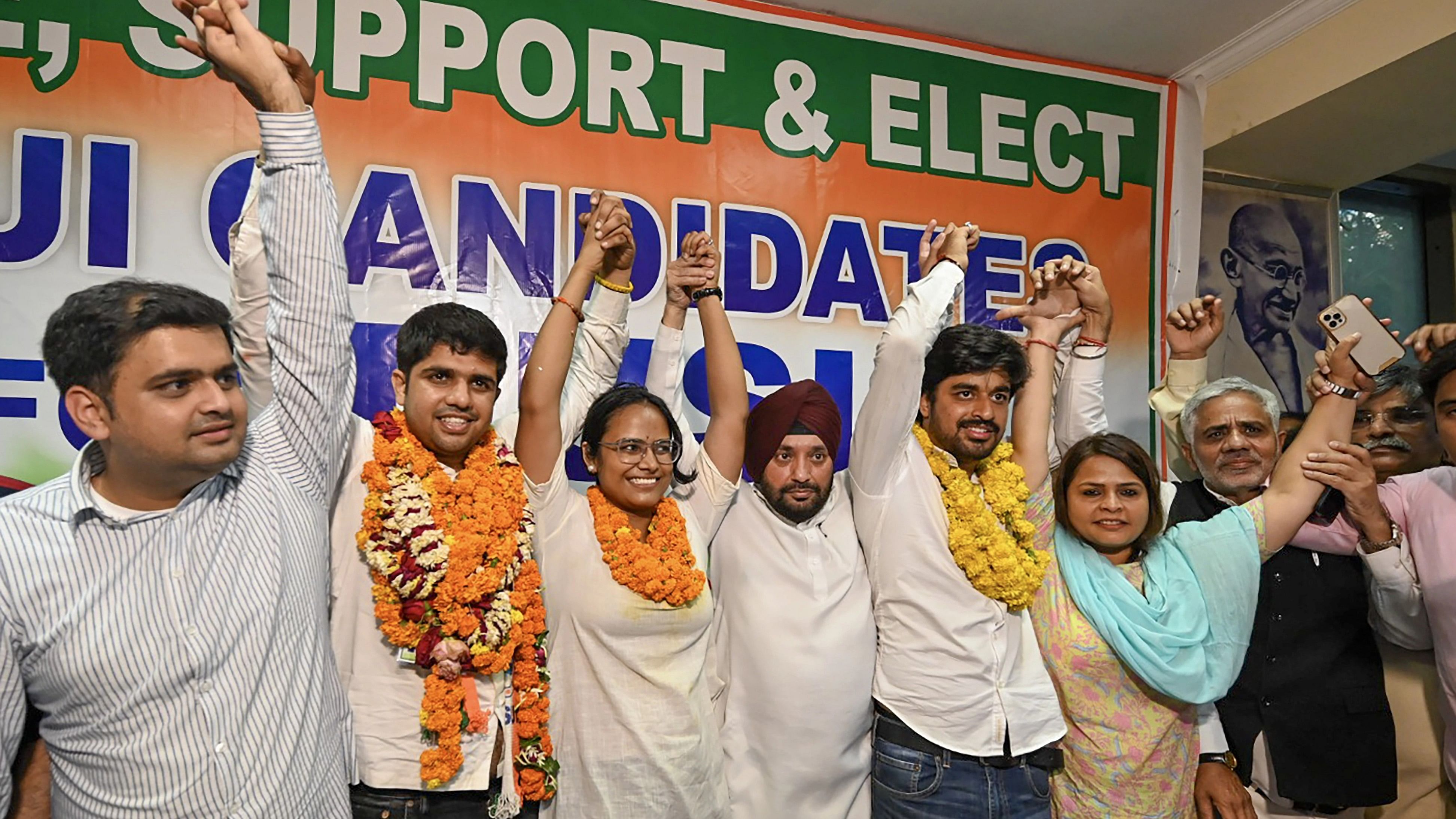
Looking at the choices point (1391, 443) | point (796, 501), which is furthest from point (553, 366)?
point (1391, 443)

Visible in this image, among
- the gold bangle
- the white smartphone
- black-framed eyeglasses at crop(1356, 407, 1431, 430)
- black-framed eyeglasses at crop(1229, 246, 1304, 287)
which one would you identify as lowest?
black-framed eyeglasses at crop(1356, 407, 1431, 430)

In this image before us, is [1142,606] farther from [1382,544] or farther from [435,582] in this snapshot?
[435,582]

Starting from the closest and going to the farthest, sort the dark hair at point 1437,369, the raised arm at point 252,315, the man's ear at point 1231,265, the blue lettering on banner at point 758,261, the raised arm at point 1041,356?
the raised arm at point 252,315 < the dark hair at point 1437,369 < the raised arm at point 1041,356 < the blue lettering on banner at point 758,261 < the man's ear at point 1231,265

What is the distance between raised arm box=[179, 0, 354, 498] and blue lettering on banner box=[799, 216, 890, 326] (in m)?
2.01

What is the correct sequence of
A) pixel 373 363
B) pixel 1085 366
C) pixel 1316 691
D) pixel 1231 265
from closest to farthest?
pixel 1316 691, pixel 1085 366, pixel 373 363, pixel 1231 265

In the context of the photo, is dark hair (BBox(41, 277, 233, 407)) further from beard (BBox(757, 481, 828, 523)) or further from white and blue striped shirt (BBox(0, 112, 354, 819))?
beard (BBox(757, 481, 828, 523))

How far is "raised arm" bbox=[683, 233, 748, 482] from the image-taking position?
8.21 feet

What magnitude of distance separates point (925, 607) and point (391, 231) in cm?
197

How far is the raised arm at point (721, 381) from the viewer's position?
8.21 feet

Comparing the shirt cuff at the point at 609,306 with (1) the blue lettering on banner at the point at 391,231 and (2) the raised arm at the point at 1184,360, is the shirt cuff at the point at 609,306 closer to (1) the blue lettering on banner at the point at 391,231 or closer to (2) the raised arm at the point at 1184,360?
(1) the blue lettering on banner at the point at 391,231

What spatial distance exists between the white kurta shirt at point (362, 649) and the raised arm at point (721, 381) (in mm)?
757

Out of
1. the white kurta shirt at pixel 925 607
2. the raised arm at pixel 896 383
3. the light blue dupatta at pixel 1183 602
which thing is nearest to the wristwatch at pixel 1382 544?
the light blue dupatta at pixel 1183 602

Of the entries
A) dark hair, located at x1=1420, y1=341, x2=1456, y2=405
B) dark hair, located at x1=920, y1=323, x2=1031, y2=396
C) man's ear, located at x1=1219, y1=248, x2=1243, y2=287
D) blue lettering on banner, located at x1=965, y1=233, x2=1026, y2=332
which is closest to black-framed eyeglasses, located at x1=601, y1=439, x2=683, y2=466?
dark hair, located at x1=920, y1=323, x2=1031, y2=396

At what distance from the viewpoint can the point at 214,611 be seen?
1.57 meters
